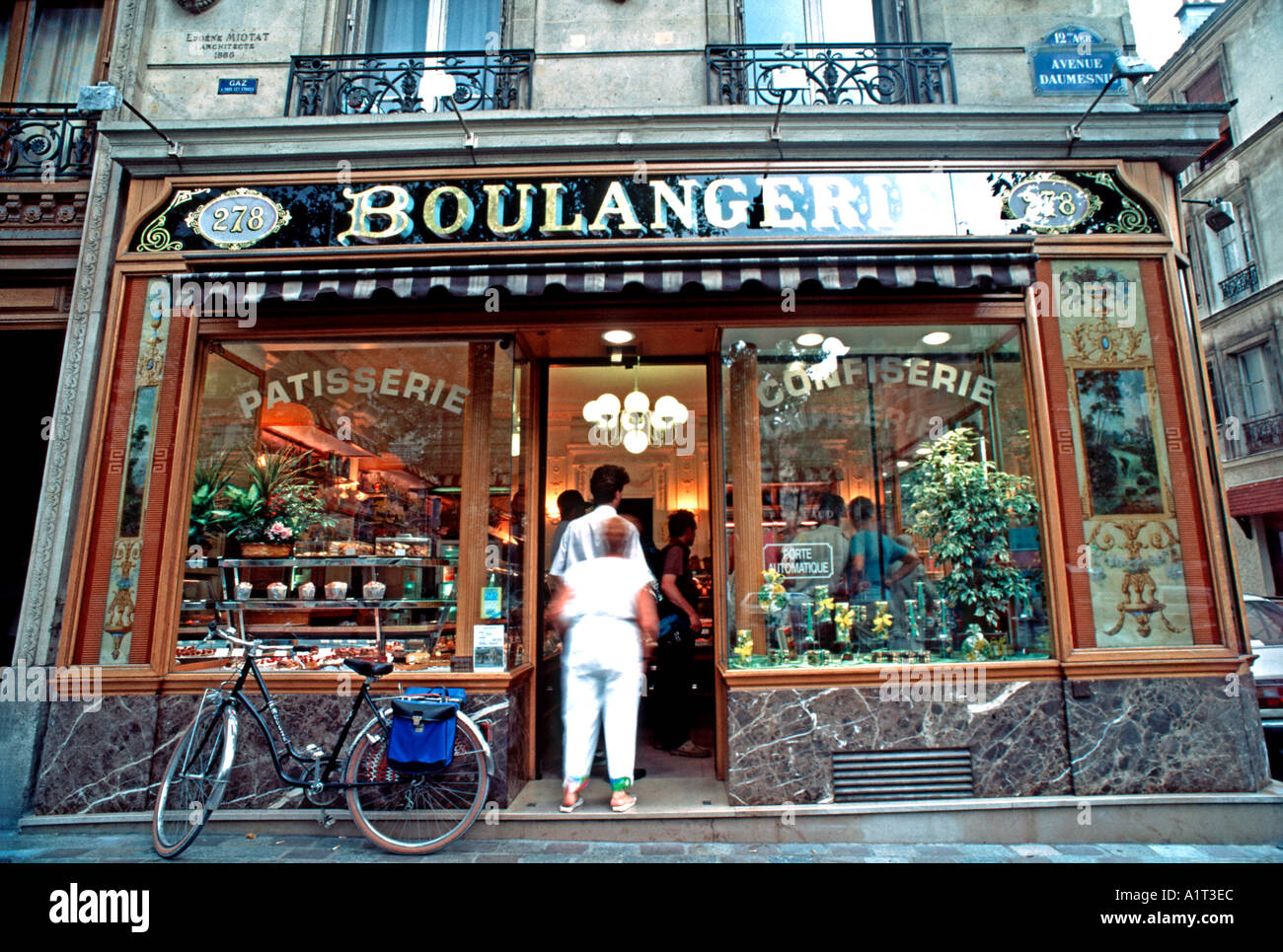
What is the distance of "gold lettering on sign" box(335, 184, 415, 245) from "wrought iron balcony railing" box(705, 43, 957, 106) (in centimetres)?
256

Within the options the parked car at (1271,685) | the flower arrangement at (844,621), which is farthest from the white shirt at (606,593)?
the parked car at (1271,685)

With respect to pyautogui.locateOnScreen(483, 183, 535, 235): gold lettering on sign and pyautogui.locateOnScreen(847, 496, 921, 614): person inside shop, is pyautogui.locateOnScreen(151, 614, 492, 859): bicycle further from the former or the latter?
pyautogui.locateOnScreen(483, 183, 535, 235): gold lettering on sign

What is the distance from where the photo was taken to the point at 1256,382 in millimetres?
16016

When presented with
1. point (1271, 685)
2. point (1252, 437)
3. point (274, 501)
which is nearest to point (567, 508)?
point (274, 501)

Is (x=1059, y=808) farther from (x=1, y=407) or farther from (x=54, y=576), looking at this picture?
(x=1, y=407)

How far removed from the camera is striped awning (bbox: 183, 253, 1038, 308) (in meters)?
4.55

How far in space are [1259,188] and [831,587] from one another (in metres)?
17.9

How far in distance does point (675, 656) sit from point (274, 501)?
3.49m

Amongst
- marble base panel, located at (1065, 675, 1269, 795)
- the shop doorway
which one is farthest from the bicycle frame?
marble base panel, located at (1065, 675, 1269, 795)

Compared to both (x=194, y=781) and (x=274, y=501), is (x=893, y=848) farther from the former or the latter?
(x=274, y=501)

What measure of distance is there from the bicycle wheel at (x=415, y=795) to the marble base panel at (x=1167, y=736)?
3800mm

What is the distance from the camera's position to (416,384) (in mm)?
5527

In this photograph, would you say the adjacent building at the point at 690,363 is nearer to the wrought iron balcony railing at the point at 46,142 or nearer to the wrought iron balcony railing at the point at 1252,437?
the wrought iron balcony railing at the point at 46,142

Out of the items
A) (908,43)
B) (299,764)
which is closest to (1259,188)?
(908,43)
